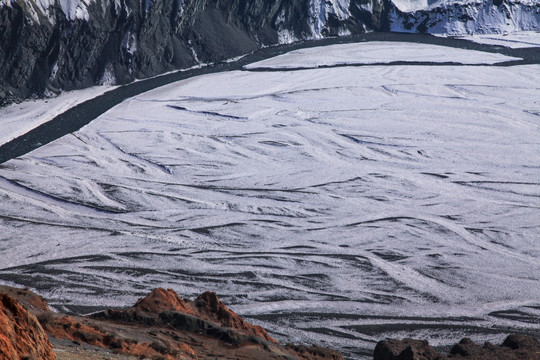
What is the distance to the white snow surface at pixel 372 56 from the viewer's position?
124 feet

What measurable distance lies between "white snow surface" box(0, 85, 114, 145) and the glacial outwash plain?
0.11 metres

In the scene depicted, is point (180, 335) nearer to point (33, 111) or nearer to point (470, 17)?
point (33, 111)

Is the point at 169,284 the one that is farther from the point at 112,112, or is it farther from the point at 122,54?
the point at 122,54

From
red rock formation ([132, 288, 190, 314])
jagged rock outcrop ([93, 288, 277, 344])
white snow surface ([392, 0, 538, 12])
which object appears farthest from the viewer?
white snow surface ([392, 0, 538, 12])

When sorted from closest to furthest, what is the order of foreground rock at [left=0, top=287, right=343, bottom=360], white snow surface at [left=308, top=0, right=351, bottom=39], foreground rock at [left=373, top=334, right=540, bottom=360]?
foreground rock at [left=0, top=287, right=343, bottom=360], foreground rock at [left=373, top=334, right=540, bottom=360], white snow surface at [left=308, top=0, right=351, bottom=39]

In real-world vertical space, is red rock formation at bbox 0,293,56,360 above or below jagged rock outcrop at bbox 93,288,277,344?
above

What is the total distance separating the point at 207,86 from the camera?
3194 centimetres

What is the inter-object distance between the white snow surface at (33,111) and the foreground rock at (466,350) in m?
15.8

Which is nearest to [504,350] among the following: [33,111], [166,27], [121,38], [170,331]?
[170,331]

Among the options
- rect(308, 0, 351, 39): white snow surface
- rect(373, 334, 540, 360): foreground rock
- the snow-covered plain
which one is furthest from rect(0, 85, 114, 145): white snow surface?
rect(308, 0, 351, 39): white snow surface

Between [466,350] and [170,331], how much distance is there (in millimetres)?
4358

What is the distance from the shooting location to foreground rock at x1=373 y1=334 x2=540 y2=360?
10.5 meters

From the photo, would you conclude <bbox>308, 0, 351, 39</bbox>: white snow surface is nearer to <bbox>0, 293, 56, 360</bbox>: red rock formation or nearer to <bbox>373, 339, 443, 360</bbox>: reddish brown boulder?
<bbox>373, 339, 443, 360</bbox>: reddish brown boulder

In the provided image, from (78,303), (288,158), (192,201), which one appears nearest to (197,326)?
(78,303)
